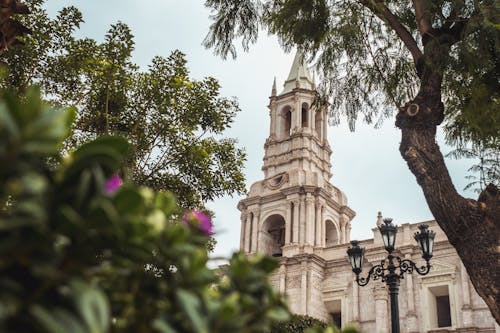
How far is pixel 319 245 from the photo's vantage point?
26.8 metres

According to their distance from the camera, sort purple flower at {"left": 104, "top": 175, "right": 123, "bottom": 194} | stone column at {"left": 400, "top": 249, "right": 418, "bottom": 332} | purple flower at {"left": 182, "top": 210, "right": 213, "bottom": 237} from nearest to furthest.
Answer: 1. purple flower at {"left": 104, "top": 175, "right": 123, "bottom": 194}
2. purple flower at {"left": 182, "top": 210, "right": 213, "bottom": 237}
3. stone column at {"left": 400, "top": 249, "right": 418, "bottom": 332}

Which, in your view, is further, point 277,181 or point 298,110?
point 298,110

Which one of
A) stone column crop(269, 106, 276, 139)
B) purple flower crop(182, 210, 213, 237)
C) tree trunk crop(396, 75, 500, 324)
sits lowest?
purple flower crop(182, 210, 213, 237)

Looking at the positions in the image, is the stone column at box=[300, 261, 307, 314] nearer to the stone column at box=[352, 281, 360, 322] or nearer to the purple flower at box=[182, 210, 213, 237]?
the stone column at box=[352, 281, 360, 322]

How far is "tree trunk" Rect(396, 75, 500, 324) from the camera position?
207 inches

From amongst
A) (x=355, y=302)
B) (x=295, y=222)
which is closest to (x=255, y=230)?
(x=295, y=222)

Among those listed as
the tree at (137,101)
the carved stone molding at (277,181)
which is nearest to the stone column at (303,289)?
the carved stone molding at (277,181)

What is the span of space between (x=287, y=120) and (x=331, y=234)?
26.1ft

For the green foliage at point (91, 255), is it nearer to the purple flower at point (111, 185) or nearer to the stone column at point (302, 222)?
the purple flower at point (111, 185)

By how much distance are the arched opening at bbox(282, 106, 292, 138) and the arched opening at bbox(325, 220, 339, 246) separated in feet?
20.1

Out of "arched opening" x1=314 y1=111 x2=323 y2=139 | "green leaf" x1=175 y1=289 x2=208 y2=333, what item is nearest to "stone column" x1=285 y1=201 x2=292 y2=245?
"arched opening" x1=314 y1=111 x2=323 y2=139

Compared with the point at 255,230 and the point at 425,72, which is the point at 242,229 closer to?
the point at 255,230

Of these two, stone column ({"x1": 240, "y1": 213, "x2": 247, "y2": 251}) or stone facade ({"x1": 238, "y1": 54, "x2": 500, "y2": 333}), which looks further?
stone column ({"x1": 240, "y1": 213, "x2": 247, "y2": 251})

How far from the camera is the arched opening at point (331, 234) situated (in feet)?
96.4
